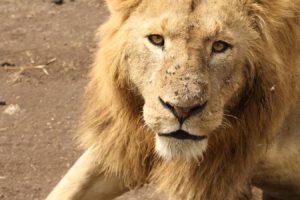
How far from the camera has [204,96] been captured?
11.0 feet

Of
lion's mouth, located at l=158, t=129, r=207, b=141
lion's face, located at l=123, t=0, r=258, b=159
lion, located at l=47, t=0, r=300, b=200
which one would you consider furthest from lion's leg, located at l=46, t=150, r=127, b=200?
lion's mouth, located at l=158, t=129, r=207, b=141

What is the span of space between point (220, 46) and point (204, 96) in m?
0.21

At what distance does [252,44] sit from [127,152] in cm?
67

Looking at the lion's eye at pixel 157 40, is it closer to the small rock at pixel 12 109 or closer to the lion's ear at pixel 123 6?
the lion's ear at pixel 123 6

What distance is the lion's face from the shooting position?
11.0ft

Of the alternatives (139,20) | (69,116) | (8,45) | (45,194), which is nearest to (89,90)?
(139,20)

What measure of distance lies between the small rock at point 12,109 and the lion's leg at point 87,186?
1.43 m

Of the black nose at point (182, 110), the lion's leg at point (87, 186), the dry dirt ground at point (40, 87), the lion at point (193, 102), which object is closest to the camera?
the black nose at point (182, 110)

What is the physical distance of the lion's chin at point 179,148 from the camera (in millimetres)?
3404

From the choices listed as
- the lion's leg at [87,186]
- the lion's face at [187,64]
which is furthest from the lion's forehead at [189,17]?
the lion's leg at [87,186]

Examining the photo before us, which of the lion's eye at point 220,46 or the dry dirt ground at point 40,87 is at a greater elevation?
the lion's eye at point 220,46

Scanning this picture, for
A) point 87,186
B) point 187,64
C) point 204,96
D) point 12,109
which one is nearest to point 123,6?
point 187,64

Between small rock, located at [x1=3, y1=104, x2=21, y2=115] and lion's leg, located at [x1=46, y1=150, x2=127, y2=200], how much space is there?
1427 millimetres

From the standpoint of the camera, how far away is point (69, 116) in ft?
18.6
